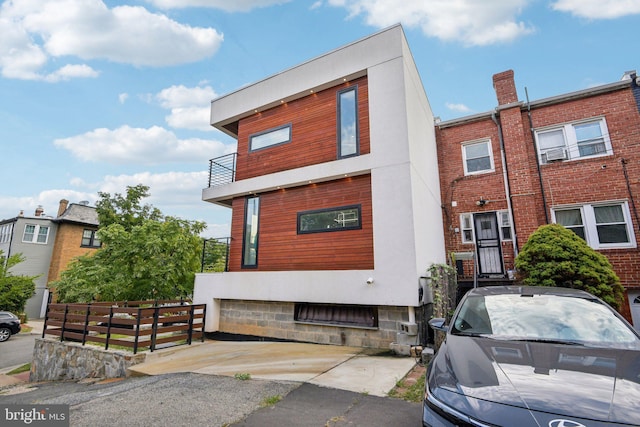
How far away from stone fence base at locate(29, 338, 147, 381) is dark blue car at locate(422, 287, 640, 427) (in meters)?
7.16

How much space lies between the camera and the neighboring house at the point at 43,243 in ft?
74.1

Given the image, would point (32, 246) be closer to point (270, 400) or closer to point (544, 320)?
point (270, 400)

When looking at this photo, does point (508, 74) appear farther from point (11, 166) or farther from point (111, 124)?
point (11, 166)

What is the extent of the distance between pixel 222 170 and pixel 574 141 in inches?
481

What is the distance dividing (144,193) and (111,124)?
5932 millimetres

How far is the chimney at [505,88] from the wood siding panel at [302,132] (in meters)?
5.90

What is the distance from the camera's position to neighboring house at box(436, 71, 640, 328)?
8.86 metres

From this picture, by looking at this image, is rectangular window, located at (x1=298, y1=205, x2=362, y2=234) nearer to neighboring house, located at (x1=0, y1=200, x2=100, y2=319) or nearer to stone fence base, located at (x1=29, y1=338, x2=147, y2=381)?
stone fence base, located at (x1=29, y1=338, x2=147, y2=381)

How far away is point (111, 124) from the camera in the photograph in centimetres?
2042

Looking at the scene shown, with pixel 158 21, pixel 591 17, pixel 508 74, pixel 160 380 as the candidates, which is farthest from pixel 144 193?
pixel 591 17

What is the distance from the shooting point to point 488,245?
399 inches

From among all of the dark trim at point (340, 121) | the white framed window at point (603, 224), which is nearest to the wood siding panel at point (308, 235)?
the dark trim at point (340, 121)

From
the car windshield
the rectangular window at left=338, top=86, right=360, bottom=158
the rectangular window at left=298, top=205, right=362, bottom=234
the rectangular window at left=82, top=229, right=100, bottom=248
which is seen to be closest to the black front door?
the rectangular window at left=298, top=205, right=362, bottom=234

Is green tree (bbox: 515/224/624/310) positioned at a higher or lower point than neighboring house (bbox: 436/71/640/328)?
lower
